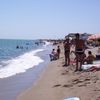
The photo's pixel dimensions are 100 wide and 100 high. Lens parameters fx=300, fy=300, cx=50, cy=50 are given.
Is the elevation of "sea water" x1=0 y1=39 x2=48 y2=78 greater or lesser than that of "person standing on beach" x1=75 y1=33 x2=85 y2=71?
lesser

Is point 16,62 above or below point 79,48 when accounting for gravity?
below

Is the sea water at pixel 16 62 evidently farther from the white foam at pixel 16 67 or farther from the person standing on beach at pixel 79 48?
the person standing on beach at pixel 79 48

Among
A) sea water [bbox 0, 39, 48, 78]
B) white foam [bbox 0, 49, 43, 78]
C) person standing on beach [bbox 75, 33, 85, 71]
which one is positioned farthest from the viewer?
sea water [bbox 0, 39, 48, 78]

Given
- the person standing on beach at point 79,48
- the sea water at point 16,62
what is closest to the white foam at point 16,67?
the sea water at point 16,62

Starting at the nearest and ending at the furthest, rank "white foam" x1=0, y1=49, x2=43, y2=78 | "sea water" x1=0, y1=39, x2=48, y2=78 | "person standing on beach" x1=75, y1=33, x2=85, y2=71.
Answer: "person standing on beach" x1=75, y1=33, x2=85, y2=71 < "white foam" x1=0, y1=49, x2=43, y2=78 < "sea water" x1=0, y1=39, x2=48, y2=78

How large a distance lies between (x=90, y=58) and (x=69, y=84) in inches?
190

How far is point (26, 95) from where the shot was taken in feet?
34.1

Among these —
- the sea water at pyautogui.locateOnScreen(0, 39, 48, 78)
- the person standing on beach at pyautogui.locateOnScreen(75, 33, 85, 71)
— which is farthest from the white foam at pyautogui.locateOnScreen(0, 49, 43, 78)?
the person standing on beach at pyautogui.locateOnScreen(75, 33, 85, 71)

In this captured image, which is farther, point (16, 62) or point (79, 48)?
point (16, 62)

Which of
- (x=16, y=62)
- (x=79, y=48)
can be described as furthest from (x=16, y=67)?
(x=79, y=48)

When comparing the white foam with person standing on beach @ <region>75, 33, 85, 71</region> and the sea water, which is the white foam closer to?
the sea water

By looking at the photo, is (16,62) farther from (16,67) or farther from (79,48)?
(79,48)

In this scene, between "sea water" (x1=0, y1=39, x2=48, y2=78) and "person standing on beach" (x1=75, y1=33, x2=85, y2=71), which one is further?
"sea water" (x1=0, y1=39, x2=48, y2=78)

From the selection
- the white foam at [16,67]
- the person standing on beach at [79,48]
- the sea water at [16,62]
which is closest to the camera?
the person standing on beach at [79,48]
